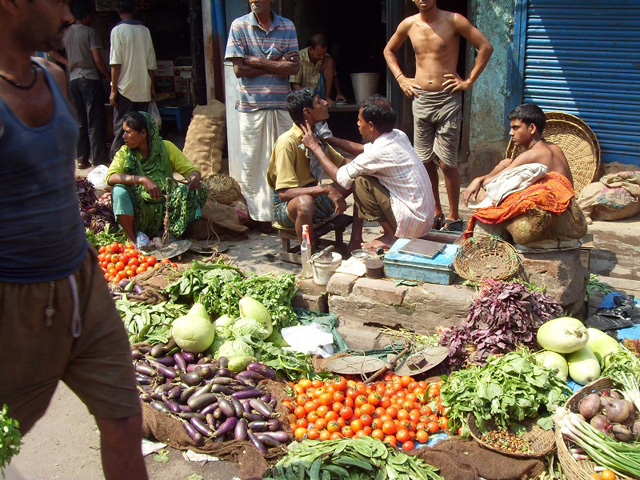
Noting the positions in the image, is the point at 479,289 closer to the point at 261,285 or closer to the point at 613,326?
the point at 613,326

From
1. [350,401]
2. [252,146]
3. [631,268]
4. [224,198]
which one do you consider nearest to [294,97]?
[252,146]

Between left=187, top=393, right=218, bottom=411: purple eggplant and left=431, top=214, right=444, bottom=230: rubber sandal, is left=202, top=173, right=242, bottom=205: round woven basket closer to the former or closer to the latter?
left=431, top=214, right=444, bottom=230: rubber sandal

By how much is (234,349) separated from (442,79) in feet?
12.2

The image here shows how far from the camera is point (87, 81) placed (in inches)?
371

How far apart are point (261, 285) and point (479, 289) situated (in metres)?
1.56

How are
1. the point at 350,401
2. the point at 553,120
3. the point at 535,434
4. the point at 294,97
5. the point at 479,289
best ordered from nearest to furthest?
the point at 535,434 < the point at 350,401 < the point at 479,289 < the point at 294,97 < the point at 553,120

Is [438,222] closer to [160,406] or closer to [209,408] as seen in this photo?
[209,408]

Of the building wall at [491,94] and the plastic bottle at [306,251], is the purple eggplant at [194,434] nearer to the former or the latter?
the plastic bottle at [306,251]

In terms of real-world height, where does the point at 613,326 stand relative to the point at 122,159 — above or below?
below

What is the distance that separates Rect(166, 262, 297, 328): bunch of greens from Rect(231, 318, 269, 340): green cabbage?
224mm

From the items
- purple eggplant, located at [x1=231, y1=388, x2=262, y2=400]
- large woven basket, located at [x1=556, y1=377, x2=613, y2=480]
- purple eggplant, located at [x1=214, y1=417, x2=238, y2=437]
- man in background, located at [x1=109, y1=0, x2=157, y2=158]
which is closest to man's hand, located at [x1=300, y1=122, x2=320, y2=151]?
purple eggplant, located at [x1=231, y1=388, x2=262, y2=400]

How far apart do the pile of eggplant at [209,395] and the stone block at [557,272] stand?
1905mm

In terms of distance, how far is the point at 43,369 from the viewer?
7.91 ft

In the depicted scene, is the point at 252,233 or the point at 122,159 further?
the point at 252,233
